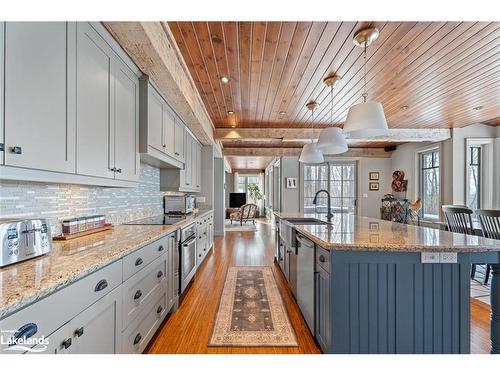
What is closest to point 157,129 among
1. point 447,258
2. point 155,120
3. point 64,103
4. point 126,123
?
point 155,120

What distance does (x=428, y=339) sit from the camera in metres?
1.57

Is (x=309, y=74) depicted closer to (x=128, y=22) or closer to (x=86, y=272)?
(x=128, y=22)

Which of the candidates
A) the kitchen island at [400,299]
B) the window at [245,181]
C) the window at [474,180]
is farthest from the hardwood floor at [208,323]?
the window at [245,181]

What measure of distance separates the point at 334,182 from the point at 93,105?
7324 mm

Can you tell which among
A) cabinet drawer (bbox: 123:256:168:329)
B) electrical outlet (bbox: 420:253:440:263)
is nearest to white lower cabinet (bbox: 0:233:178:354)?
cabinet drawer (bbox: 123:256:168:329)

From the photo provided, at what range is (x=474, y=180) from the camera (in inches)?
201

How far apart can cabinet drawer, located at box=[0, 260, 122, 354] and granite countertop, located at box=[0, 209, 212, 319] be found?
0.03 meters

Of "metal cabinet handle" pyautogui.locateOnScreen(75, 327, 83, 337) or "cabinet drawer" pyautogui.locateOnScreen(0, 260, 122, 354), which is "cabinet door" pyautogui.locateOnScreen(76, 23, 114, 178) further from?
"metal cabinet handle" pyautogui.locateOnScreen(75, 327, 83, 337)

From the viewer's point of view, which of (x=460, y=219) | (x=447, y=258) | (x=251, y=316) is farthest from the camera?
(x=460, y=219)

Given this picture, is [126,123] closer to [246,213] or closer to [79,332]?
[79,332]

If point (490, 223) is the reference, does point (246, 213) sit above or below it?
below

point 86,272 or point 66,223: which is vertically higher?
point 66,223

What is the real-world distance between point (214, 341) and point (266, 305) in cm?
80
